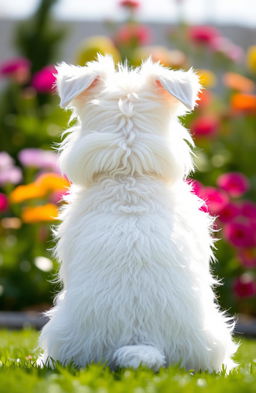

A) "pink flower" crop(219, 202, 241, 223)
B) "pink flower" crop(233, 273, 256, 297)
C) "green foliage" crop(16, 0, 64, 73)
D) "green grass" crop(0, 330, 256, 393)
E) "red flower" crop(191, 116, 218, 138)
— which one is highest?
"green foliage" crop(16, 0, 64, 73)

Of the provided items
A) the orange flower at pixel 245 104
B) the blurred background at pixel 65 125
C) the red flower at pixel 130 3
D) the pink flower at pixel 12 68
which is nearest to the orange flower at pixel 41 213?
the blurred background at pixel 65 125

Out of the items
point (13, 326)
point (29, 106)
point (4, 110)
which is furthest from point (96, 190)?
point (4, 110)

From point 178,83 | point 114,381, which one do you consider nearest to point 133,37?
point 178,83

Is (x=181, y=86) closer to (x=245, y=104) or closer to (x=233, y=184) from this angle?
(x=233, y=184)

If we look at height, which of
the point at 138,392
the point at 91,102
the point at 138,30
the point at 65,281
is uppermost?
the point at 138,30

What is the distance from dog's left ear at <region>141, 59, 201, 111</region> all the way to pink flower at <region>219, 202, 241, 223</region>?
3818 millimetres

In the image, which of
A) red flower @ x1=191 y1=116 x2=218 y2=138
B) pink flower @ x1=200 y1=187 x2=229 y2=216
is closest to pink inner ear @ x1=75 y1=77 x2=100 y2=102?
pink flower @ x1=200 y1=187 x2=229 y2=216

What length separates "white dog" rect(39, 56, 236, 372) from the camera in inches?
124

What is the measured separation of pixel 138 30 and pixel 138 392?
9737 mm

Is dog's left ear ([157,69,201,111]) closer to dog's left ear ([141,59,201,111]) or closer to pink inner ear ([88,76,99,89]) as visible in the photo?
dog's left ear ([141,59,201,111])

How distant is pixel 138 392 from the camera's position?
8.30 ft

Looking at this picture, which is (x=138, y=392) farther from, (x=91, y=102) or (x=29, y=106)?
(x=29, y=106)

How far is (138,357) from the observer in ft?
9.83

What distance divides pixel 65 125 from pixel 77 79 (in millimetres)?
7003
